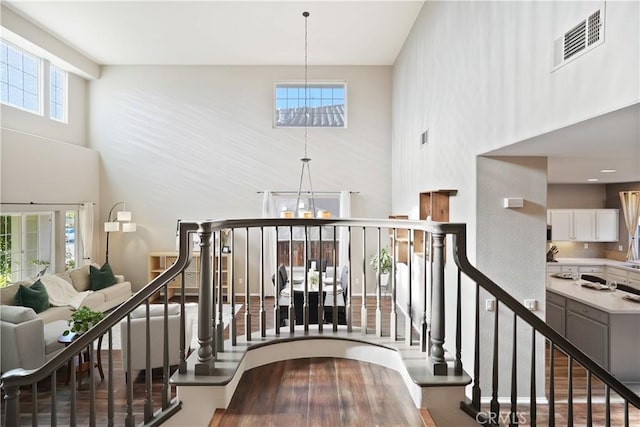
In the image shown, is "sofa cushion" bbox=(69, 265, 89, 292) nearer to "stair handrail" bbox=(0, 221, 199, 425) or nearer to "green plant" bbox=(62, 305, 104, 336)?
"green plant" bbox=(62, 305, 104, 336)

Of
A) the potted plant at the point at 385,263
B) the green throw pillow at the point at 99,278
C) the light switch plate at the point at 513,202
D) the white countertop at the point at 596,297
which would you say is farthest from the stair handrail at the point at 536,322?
the green throw pillow at the point at 99,278

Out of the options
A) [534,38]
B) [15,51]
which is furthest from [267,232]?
[534,38]

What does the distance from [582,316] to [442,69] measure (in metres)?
3.66

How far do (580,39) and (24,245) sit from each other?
769cm

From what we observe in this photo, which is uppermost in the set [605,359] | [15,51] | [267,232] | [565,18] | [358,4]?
[358,4]

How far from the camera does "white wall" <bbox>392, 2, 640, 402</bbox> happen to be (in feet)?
6.30

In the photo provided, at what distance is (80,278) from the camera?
654 centimetres

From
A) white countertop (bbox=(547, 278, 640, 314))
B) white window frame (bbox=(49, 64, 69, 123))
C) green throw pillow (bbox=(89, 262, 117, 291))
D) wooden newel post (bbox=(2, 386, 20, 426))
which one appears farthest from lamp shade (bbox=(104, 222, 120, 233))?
white countertop (bbox=(547, 278, 640, 314))

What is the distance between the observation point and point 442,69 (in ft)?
14.3

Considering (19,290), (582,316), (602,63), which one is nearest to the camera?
(602,63)

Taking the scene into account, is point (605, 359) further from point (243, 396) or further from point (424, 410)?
point (243, 396)

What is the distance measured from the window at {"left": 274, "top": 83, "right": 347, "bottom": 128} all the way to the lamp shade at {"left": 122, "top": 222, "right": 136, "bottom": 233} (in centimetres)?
366

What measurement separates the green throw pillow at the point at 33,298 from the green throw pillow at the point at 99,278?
1322mm

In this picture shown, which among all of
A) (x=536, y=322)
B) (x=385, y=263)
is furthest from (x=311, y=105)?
(x=536, y=322)
